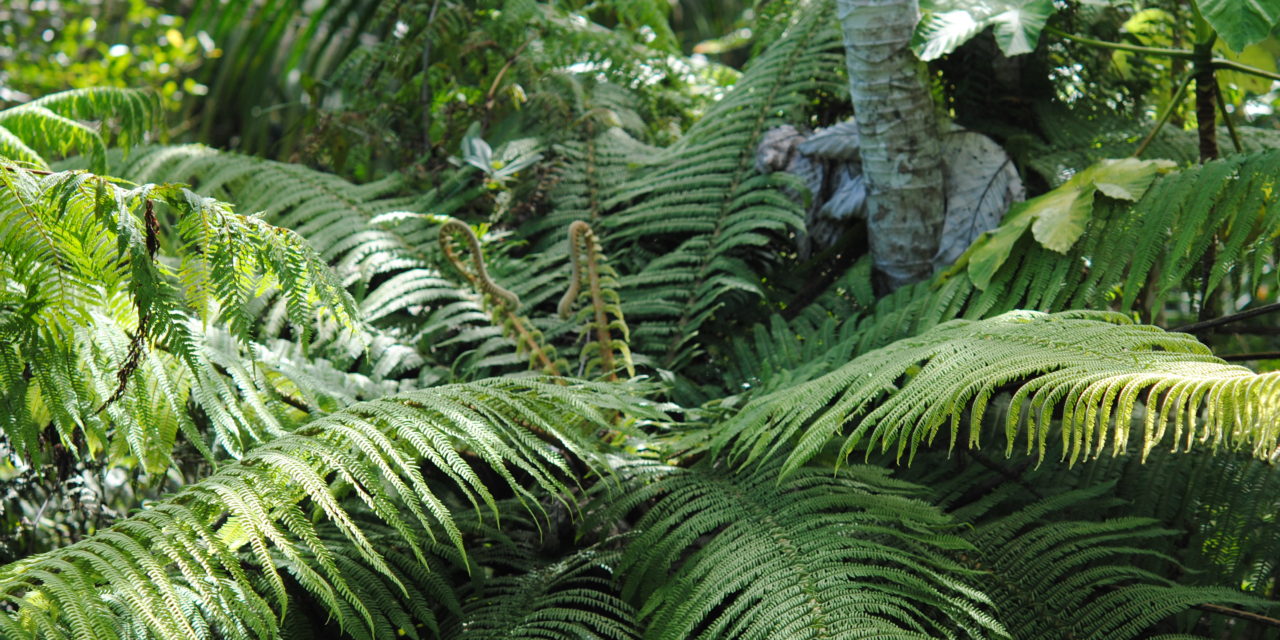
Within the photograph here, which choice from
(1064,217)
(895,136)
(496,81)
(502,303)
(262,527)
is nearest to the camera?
(262,527)

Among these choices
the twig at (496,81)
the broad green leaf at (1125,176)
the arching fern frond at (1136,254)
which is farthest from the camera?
the twig at (496,81)

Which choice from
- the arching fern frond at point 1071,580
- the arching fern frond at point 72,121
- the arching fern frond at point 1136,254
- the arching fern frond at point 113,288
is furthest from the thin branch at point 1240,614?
the arching fern frond at point 72,121

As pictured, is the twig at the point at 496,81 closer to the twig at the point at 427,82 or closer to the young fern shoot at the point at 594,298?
the twig at the point at 427,82

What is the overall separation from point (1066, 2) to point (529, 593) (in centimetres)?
167

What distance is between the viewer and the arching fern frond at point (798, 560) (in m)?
1.00

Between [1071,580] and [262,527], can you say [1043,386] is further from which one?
[262,527]

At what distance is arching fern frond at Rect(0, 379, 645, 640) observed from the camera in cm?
81

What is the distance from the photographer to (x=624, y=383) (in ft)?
4.56

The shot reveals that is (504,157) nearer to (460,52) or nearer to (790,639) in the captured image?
(460,52)

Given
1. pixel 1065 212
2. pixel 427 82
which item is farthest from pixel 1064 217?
pixel 427 82

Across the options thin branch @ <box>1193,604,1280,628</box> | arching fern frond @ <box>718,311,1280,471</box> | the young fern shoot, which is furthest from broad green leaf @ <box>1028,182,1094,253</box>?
the young fern shoot

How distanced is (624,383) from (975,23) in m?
0.86

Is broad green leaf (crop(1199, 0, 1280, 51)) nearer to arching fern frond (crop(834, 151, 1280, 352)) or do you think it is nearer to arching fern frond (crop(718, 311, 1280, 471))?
arching fern frond (crop(834, 151, 1280, 352))

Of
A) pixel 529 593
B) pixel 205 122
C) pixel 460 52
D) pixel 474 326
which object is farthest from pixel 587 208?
pixel 205 122
